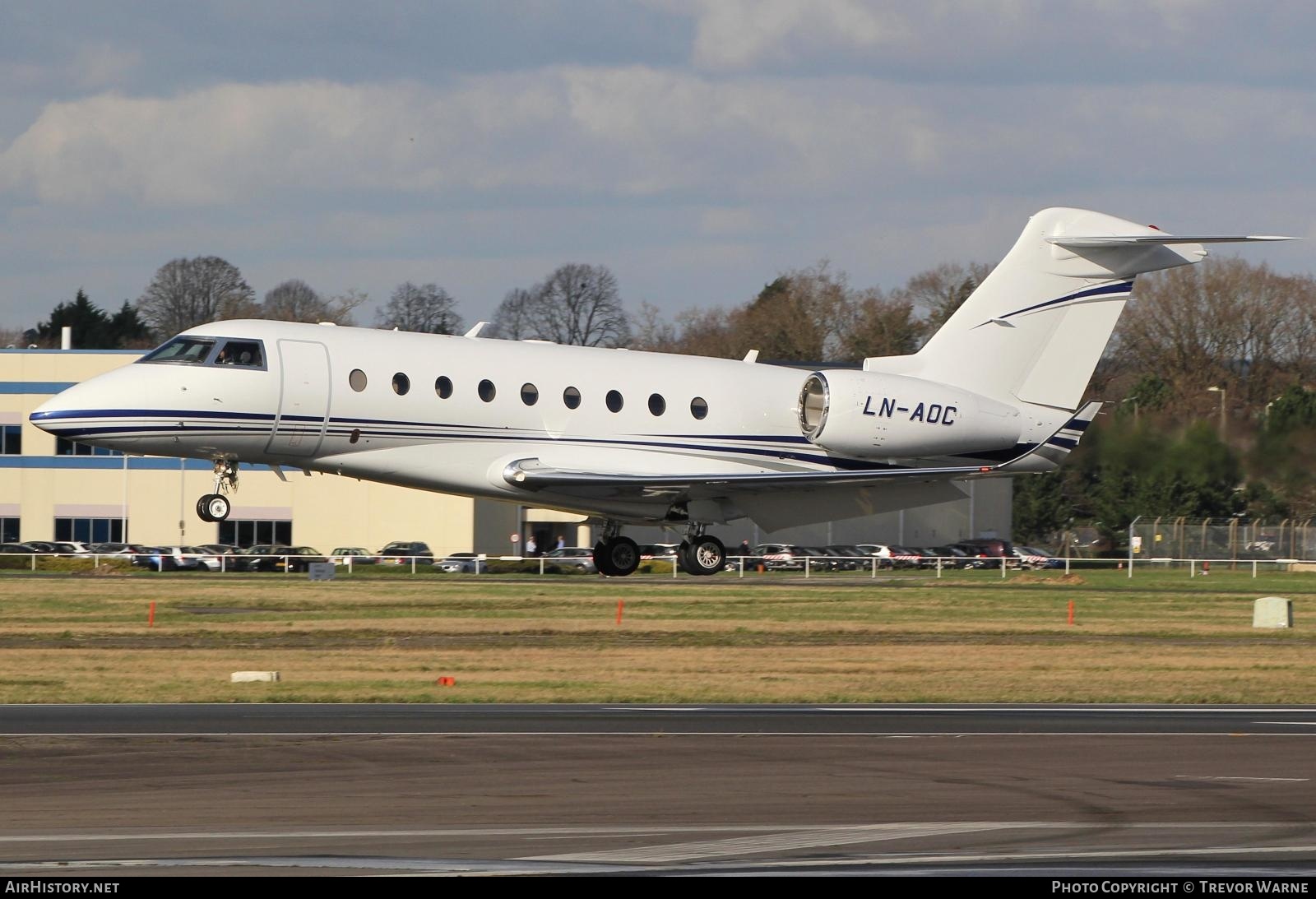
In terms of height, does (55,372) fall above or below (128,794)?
above

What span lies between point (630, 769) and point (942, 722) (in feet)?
17.2

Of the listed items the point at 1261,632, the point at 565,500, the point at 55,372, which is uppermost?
the point at 55,372

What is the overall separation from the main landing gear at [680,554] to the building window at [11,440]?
4715 cm

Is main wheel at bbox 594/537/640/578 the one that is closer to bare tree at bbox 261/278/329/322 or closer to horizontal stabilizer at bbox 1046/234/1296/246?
horizontal stabilizer at bbox 1046/234/1296/246

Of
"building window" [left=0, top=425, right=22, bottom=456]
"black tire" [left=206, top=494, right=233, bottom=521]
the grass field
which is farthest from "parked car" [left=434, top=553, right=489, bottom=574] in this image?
"black tire" [left=206, top=494, right=233, bottom=521]

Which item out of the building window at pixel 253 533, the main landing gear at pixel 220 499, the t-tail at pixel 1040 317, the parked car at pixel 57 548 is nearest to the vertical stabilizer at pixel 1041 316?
the t-tail at pixel 1040 317

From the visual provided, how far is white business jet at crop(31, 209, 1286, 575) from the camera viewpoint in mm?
26047

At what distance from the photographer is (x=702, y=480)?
2758 centimetres

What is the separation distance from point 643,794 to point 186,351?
16.9 meters

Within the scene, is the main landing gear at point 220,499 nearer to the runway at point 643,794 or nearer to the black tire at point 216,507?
the black tire at point 216,507

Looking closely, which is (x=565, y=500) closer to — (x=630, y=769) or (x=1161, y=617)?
(x=1161, y=617)

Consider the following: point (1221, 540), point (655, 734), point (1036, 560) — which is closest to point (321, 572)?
point (1221, 540)
